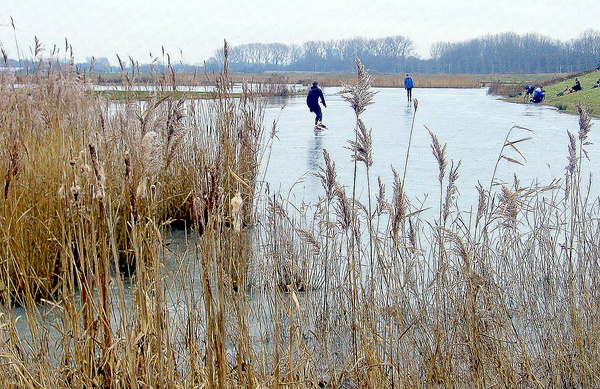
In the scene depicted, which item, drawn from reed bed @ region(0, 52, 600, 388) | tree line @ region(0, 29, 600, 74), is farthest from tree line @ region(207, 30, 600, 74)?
reed bed @ region(0, 52, 600, 388)

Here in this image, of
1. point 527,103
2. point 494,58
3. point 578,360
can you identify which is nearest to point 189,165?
point 578,360

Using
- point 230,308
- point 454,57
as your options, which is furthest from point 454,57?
point 230,308

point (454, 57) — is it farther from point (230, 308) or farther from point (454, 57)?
point (230, 308)

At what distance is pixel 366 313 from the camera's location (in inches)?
106

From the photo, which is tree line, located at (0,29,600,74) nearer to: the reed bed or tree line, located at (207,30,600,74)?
tree line, located at (207,30,600,74)

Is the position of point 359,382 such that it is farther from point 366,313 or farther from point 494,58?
point 494,58

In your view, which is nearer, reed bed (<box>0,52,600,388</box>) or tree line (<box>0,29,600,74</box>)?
reed bed (<box>0,52,600,388</box>)

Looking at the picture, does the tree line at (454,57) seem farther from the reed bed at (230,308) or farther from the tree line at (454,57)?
the reed bed at (230,308)

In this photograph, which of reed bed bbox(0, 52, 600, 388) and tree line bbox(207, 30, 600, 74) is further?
tree line bbox(207, 30, 600, 74)

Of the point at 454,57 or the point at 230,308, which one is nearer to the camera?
the point at 230,308

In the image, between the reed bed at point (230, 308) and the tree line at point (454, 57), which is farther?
the tree line at point (454, 57)

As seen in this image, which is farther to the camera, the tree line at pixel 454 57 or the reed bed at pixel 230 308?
the tree line at pixel 454 57

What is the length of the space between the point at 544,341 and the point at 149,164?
6.94 ft

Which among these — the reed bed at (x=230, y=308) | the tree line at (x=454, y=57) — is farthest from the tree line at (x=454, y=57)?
the reed bed at (x=230, y=308)
